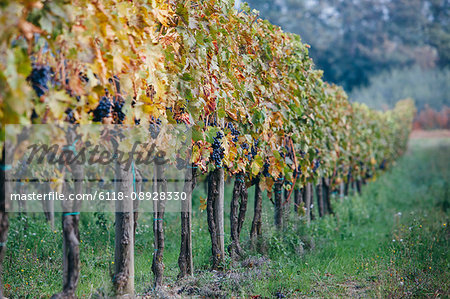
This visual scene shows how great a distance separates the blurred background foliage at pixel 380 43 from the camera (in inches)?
1761

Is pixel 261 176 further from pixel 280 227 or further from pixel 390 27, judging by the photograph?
pixel 390 27

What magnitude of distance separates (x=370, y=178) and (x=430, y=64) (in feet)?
129

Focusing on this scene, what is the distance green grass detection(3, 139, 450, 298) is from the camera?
4.62 metres

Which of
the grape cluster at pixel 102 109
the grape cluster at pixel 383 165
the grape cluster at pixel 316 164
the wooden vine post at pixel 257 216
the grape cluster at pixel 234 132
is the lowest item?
the wooden vine post at pixel 257 216

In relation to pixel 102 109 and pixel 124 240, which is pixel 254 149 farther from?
pixel 102 109

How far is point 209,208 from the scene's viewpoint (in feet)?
16.9

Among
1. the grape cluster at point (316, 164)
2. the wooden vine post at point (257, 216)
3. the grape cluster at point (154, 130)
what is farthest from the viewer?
the grape cluster at point (316, 164)

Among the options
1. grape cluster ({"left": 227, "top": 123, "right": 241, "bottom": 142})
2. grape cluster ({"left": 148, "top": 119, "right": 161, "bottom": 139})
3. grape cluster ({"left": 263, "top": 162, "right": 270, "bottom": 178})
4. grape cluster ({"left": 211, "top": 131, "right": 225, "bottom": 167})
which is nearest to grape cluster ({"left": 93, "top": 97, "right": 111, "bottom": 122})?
grape cluster ({"left": 148, "top": 119, "right": 161, "bottom": 139})

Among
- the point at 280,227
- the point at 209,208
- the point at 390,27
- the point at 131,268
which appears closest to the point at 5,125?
Result: the point at 131,268

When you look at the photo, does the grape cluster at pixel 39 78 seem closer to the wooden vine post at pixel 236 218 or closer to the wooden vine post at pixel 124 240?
the wooden vine post at pixel 124 240

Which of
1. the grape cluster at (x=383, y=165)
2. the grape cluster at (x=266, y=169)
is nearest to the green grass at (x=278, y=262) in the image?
the grape cluster at (x=266, y=169)

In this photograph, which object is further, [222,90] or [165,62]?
[222,90]

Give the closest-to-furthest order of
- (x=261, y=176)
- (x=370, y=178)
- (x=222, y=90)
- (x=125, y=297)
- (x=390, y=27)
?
(x=125, y=297), (x=222, y=90), (x=261, y=176), (x=370, y=178), (x=390, y=27)

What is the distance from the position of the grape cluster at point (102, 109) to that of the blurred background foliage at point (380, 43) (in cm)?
4154
